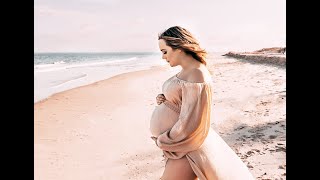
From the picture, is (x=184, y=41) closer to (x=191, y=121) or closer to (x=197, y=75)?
(x=197, y=75)

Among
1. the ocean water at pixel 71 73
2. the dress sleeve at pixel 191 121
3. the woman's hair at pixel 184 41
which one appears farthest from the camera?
the ocean water at pixel 71 73

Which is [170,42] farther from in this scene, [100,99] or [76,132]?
[100,99]

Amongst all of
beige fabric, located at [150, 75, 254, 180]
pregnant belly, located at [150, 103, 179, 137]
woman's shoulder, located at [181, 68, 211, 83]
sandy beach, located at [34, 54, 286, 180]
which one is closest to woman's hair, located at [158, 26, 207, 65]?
woman's shoulder, located at [181, 68, 211, 83]

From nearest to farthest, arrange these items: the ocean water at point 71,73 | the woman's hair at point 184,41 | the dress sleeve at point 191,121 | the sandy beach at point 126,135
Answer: the dress sleeve at point 191,121
the woman's hair at point 184,41
the sandy beach at point 126,135
the ocean water at point 71,73

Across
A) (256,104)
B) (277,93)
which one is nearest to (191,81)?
(256,104)

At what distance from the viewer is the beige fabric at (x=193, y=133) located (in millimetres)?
2336

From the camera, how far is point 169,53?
8.18ft

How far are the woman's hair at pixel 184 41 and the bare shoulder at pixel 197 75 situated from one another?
0.34 feet

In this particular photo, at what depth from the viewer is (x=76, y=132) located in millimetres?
8047

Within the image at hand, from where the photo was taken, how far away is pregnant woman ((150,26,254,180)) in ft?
7.70

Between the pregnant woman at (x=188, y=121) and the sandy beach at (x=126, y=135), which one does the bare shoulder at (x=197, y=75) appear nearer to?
the pregnant woman at (x=188, y=121)

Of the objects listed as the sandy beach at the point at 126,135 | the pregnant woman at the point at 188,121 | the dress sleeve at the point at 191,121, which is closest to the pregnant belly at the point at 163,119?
the pregnant woman at the point at 188,121
